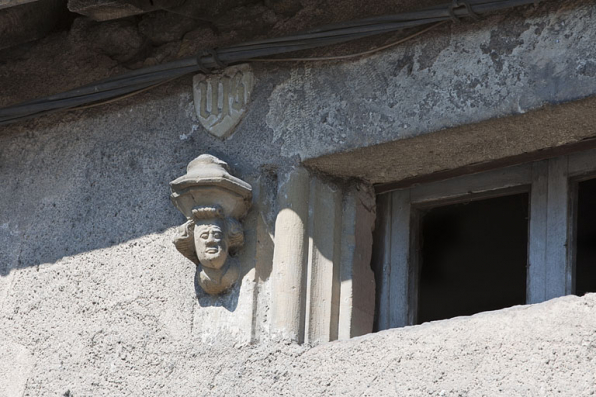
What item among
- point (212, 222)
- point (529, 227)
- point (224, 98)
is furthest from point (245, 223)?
point (529, 227)

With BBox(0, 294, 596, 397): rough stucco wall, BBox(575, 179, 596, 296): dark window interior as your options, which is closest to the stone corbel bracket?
BBox(0, 294, 596, 397): rough stucco wall

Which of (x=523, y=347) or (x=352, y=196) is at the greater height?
(x=352, y=196)

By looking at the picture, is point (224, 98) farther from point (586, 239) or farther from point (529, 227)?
point (586, 239)

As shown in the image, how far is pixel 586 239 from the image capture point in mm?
3910

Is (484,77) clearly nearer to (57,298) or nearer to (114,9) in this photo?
(114,9)

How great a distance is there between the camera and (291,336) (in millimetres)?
3857

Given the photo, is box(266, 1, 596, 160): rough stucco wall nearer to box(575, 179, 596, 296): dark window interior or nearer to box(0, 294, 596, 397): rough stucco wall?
box(575, 179, 596, 296): dark window interior

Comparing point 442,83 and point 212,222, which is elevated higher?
point 442,83

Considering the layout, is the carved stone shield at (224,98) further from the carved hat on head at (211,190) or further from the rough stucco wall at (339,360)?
the rough stucco wall at (339,360)

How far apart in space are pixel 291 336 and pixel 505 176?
0.84 metres

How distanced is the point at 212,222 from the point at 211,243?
0.07 metres

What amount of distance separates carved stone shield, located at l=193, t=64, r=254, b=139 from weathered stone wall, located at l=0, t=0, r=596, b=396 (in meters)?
0.04

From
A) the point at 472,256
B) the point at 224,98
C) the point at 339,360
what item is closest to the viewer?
the point at 339,360

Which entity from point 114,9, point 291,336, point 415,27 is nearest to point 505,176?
point 415,27
